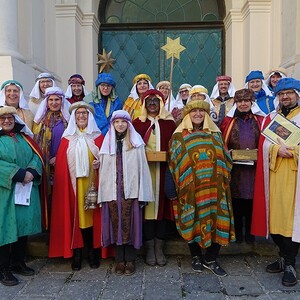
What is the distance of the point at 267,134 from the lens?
148 inches

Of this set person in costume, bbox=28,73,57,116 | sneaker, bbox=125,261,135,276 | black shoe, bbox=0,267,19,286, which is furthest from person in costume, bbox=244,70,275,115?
black shoe, bbox=0,267,19,286

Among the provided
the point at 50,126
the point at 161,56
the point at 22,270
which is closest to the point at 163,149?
the point at 50,126

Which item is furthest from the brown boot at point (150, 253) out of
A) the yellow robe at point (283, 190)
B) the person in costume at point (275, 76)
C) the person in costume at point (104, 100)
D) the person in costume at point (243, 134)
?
the person in costume at point (275, 76)

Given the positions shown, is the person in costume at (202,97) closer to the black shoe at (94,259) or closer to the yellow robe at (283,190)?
the yellow robe at (283,190)

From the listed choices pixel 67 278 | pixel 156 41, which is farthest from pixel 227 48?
pixel 67 278

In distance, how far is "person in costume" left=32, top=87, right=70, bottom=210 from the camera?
4301 millimetres

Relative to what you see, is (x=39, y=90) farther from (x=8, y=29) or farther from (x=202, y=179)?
(x=202, y=179)

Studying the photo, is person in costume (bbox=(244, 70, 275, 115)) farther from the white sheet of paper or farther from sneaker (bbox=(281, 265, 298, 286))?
the white sheet of paper

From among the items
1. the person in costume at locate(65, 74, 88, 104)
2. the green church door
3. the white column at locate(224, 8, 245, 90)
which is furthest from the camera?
the green church door

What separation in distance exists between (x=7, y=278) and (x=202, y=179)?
84.5 inches

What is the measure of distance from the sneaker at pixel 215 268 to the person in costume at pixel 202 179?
0.01 m

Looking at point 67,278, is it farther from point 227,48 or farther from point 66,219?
point 227,48

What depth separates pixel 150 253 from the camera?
4207 millimetres

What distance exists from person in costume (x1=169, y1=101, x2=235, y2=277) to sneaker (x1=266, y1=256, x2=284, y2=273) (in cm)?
50
